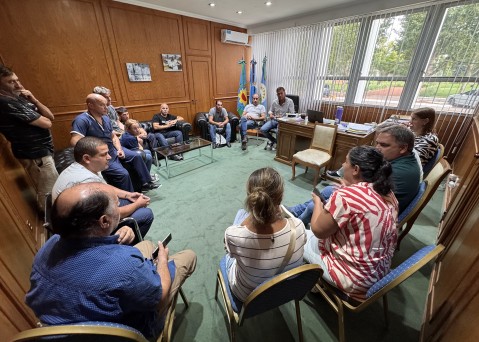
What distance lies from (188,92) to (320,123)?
3360 mm

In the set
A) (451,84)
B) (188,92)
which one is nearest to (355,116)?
(451,84)

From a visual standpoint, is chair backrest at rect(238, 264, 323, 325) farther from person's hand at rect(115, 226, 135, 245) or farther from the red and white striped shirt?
person's hand at rect(115, 226, 135, 245)

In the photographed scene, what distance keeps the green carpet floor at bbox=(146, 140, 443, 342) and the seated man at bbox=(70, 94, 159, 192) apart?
483 mm

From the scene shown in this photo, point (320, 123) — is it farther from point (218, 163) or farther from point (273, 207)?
point (273, 207)

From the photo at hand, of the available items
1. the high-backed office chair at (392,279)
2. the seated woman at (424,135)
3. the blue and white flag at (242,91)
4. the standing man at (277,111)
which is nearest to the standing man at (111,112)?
the standing man at (277,111)

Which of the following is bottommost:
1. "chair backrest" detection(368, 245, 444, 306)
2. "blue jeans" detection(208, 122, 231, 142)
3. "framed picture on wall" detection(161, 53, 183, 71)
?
"blue jeans" detection(208, 122, 231, 142)

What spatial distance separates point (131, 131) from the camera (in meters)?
2.89

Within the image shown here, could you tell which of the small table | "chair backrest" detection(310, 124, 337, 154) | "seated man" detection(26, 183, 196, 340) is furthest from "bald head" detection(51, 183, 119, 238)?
"chair backrest" detection(310, 124, 337, 154)

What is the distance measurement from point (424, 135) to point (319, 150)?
120cm

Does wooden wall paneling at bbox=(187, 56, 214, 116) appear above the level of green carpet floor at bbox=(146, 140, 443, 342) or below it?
above

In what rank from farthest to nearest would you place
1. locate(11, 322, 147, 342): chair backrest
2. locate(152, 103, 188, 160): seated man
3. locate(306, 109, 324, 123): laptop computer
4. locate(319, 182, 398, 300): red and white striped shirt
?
locate(152, 103, 188, 160): seated man, locate(306, 109, 324, 123): laptop computer, locate(319, 182, 398, 300): red and white striped shirt, locate(11, 322, 147, 342): chair backrest

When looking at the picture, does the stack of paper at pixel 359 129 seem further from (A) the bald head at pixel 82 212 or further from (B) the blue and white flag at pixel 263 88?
(B) the blue and white flag at pixel 263 88

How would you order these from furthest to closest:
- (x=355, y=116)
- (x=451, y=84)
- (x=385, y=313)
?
(x=355, y=116)
(x=451, y=84)
(x=385, y=313)

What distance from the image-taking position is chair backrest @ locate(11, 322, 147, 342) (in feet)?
1.67
